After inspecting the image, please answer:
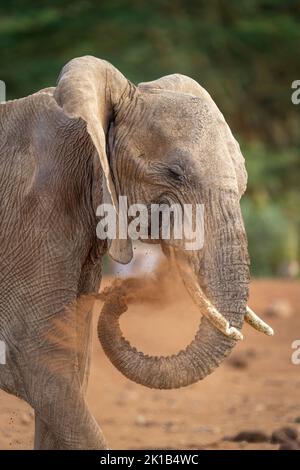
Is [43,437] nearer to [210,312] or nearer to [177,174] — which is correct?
[210,312]

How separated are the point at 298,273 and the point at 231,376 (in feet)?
20.7

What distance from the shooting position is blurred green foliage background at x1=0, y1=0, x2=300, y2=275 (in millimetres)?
20812

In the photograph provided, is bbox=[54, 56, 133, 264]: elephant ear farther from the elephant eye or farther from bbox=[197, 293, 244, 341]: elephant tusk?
bbox=[197, 293, 244, 341]: elephant tusk

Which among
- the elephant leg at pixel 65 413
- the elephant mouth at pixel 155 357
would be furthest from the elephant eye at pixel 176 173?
the elephant leg at pixel 65 413

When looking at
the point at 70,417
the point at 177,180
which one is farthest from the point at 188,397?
the point at 177,180

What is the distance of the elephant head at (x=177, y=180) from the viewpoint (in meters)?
5.87

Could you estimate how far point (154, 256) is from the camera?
6301mm

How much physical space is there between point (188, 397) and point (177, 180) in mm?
5257

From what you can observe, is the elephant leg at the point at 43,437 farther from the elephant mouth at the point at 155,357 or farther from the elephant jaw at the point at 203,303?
the elephant jaw at the point at 203,303

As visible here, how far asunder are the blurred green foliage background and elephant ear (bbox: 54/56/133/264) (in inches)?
465

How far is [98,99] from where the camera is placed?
6082mm
